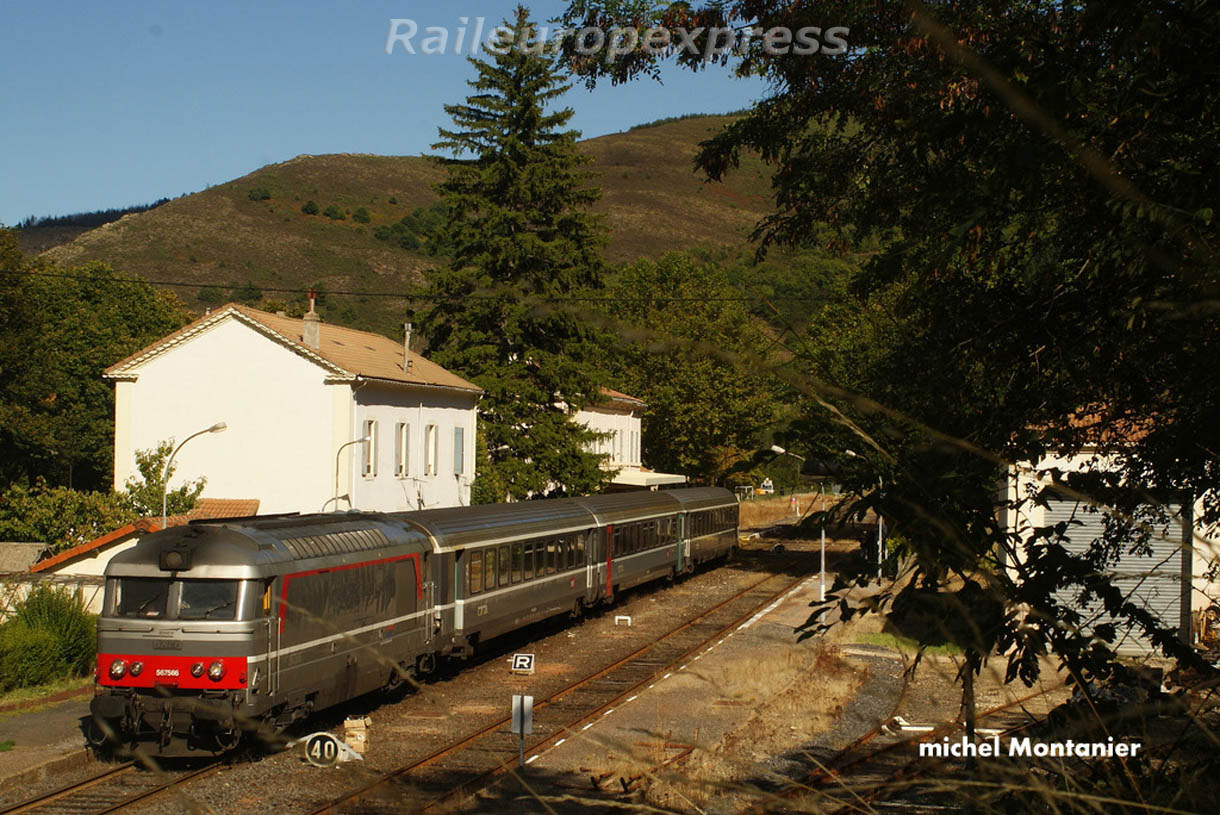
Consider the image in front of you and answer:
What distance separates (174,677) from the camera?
13805 millimetres

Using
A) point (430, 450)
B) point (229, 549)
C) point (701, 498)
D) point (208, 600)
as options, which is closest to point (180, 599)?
point (208, 600)

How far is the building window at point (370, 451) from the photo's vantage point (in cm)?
3375

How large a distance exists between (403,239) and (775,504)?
81351 mm

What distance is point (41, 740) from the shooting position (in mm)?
14984

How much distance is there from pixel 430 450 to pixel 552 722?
21930 mm

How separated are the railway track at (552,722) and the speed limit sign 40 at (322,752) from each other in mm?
933

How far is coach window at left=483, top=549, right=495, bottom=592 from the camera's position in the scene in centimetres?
2112

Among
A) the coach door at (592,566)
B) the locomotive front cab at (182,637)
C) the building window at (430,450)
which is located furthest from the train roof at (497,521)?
the building window at (430,450)

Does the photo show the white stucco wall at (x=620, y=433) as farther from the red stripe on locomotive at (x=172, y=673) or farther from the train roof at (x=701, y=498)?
the red stripe on locomotive at (x=172, y=673)

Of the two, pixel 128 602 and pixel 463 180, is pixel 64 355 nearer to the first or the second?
pixel 463 180

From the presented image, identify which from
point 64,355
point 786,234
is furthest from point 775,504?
point 786,234

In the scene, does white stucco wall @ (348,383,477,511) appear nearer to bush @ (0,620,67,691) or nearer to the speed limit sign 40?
bush @ (0,620,67,691)

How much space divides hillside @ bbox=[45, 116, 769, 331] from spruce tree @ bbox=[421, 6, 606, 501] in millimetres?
52092

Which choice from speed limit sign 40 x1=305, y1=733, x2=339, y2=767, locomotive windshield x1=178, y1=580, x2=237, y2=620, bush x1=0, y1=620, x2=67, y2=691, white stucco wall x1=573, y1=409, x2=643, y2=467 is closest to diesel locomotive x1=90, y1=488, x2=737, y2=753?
locomotive windshield x1=178, y1=580, x2=237, y2=620
